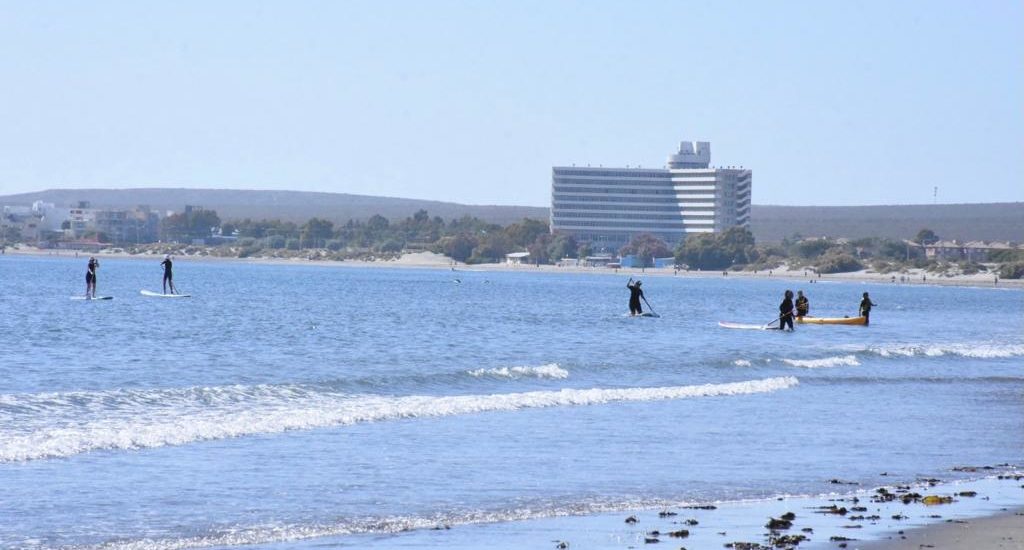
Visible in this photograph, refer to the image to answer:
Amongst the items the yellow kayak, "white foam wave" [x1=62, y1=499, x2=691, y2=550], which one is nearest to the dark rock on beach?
"white foam wave" [x1=62, y1=499, x2=691, y2=550]

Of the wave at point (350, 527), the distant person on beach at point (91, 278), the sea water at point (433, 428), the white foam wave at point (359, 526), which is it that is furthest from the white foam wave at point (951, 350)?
the distant person on beach at point (91, 278)

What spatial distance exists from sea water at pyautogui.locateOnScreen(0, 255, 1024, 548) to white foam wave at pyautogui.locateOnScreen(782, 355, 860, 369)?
7.6 inches

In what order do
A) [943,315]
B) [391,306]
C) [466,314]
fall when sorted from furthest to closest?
[943,315] < [391,306] < [466,314]

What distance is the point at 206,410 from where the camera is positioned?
21969mm

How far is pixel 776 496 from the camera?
52.1 feet

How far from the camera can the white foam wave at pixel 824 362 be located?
36.9 metres

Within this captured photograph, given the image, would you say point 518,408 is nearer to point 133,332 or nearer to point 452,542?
point 452,542

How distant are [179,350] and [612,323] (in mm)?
24830

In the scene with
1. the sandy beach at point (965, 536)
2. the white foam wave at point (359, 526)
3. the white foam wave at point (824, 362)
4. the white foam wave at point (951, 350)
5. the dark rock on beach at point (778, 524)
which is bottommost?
the white foam wave at point (951, 350)

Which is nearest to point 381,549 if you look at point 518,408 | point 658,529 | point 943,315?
point 658,529

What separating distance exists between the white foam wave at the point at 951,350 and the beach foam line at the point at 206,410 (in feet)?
50.2

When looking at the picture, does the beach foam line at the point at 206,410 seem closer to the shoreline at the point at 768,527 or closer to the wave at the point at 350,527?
the wave at the point at 350,527

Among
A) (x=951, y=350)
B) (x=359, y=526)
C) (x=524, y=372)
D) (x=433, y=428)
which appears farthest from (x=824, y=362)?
(x=359, y=526)

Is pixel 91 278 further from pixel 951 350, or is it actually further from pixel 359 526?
pixel 359 526
